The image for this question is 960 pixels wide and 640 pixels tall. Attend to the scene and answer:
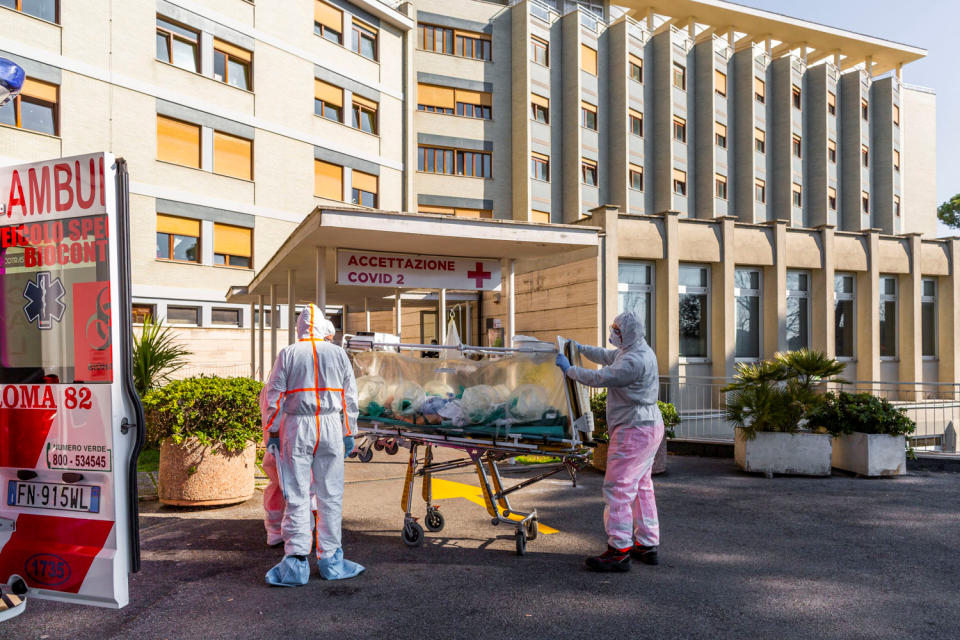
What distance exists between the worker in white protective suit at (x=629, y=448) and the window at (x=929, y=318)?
22131mm

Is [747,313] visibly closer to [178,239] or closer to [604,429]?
[604,429]

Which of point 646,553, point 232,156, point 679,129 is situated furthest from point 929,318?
point 232,156

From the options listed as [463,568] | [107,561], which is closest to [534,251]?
[463,568]

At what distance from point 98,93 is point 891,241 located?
23.8 meters

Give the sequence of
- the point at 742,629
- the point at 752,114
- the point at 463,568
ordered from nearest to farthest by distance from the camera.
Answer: the point at 742,629 → the point at 463,568 → the point at 752,114

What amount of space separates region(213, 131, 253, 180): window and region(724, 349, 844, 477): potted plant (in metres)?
17.9

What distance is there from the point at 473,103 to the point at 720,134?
13489 mm

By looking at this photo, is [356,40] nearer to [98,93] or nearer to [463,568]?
[98,93]

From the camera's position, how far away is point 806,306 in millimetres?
20188

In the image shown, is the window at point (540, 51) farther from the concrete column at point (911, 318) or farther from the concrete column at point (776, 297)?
the concrete column at point (911, 318)

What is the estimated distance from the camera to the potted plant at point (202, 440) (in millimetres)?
7102

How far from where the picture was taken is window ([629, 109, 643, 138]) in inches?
1292

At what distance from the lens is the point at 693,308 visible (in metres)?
18.1

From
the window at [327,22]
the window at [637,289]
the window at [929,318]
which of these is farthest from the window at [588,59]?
the window at [637,289]
